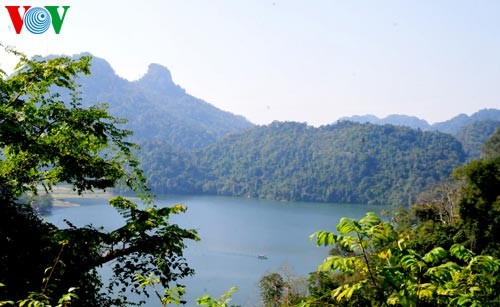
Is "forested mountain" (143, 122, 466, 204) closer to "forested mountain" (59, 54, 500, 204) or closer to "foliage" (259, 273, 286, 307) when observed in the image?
"forested mountain" (59, 54, 500, 204)

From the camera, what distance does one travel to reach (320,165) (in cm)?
11969

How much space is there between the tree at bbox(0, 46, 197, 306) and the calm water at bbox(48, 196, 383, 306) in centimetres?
1914

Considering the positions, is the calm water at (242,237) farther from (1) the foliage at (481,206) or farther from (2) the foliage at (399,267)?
(2) the foliage at (399,267)

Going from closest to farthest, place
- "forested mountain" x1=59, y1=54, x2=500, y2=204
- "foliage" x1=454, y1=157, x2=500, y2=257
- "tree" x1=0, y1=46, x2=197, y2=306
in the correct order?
"tree" x1=0, y1=46, x2=197, y2=306 → "foliage" x1=454, y1=157, x2=500, y2=257 → "forested mountain" x1=59, y1=54, x2=500, y2=204


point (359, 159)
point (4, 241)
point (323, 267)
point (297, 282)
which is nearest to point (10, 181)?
point (4, 241)

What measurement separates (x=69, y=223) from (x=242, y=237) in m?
53.6

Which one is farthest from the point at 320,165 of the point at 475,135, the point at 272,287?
the point at 272,287

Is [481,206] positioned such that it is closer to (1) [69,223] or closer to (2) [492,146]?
(1) [69,223]

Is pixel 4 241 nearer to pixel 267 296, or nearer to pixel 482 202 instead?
pixel 482 202

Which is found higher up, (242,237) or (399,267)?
(399,267)

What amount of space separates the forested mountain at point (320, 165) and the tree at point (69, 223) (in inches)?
3367

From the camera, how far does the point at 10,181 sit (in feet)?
14.5

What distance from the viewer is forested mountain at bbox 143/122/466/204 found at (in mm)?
102812

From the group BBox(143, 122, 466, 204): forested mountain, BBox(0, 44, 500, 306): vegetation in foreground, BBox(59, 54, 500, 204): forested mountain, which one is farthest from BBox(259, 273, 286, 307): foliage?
BBox(59, 54, 500, 204): forested mountain
